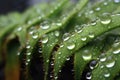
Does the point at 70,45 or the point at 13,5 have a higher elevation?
the point at 70,45

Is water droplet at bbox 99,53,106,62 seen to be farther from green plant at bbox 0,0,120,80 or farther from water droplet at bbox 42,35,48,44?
water droplet at bbox 42,35,48,44

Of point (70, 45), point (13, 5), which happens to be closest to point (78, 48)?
point (70, 45)

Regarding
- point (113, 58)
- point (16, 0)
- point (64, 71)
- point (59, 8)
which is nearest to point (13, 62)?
point (59, 8)

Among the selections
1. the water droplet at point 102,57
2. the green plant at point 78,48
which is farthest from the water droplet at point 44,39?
the water droplet at point 102,57

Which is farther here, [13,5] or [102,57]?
[13,5]

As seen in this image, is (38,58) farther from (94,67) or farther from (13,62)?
(13,62)

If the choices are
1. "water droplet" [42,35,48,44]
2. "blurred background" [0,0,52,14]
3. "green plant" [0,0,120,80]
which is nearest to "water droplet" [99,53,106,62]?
"green plant" [0,0,120,80]

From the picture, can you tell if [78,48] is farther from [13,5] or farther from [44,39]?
[13,5]

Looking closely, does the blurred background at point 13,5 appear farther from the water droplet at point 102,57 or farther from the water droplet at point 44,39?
the water droplet at point 102,57

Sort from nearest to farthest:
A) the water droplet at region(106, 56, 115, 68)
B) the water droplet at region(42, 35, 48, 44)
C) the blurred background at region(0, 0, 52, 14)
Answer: the water droplet at region(106, 56, 115, 68)
the water droplet at region(42, 35, 48, 44)
the blurred background at region(0, 0, 52, 14)

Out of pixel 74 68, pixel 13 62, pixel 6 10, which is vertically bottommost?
pixel 6 10

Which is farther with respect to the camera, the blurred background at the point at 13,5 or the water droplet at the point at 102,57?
the blurred background at the point at 13,5
